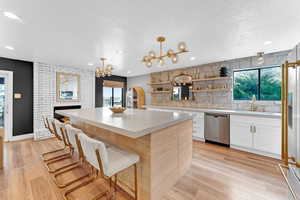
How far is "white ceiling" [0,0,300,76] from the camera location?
154 centimetres

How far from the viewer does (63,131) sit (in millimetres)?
2031

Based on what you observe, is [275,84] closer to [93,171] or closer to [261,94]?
[261,94]

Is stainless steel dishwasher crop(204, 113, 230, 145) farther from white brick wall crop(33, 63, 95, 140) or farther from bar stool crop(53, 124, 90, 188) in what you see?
white brick wall crop(33, 63, 95, 140)

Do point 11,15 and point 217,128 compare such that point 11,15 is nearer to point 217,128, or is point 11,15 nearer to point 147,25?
point 147,25

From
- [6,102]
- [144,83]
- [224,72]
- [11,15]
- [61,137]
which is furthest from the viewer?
[144,83]

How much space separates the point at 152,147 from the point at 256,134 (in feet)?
9.36

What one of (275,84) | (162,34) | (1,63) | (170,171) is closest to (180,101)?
(275,84)

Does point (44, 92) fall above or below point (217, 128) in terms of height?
above

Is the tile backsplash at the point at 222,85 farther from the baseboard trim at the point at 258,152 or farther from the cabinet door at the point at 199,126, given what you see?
the baseboard trim at the point at 258,152

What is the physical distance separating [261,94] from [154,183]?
12.4ft

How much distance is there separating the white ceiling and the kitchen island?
1453 mm

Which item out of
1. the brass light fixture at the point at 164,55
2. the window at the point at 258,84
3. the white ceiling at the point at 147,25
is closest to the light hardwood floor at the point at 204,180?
the window at the point at 258,84

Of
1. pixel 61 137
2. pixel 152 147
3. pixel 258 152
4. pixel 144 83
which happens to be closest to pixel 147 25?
pixel 152 147

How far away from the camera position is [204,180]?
2.02 meters
